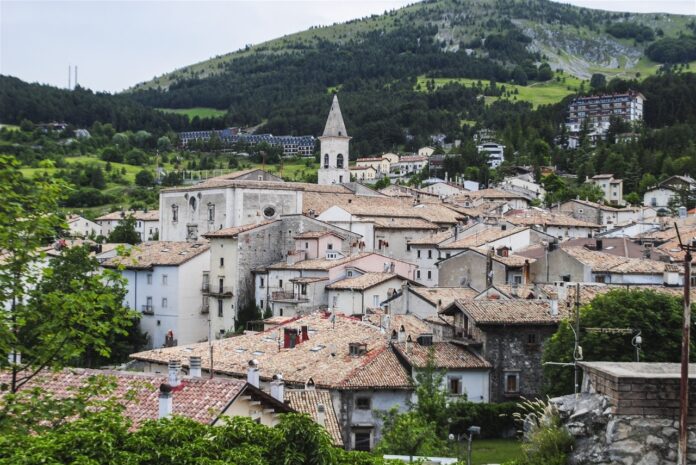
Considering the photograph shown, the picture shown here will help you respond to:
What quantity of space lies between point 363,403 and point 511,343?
6911 mm

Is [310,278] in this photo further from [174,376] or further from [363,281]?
[174,376]

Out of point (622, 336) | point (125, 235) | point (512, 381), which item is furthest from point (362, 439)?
point (125, 235)

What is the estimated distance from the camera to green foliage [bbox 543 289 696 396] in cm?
2997

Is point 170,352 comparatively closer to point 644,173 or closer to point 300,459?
point 300,459

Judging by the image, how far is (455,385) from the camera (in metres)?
34.0

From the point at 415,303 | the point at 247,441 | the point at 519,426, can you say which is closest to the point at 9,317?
the point at 247,441

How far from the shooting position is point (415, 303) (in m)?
44.4

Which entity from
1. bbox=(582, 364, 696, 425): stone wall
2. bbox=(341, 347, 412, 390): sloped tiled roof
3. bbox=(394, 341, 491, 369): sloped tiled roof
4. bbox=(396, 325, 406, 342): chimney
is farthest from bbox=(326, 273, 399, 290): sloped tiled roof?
bbox=(582, 364, 696, 425): stone wall

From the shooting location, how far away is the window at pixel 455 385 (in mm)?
33875

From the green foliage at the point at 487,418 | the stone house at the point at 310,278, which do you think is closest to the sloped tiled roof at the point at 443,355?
the green foliage at the point at 487,418

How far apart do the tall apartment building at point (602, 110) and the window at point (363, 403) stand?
139m

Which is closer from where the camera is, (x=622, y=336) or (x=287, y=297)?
(x=622, y=336)

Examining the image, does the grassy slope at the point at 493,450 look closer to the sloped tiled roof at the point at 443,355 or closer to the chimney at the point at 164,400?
the sloped tiled roof at the point at 443,355

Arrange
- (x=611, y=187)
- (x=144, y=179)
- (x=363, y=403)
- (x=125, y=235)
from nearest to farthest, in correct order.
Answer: (x=363, y=403) < (x=125, y=235) < (x=611, y=187) < (x=144, y=179)
